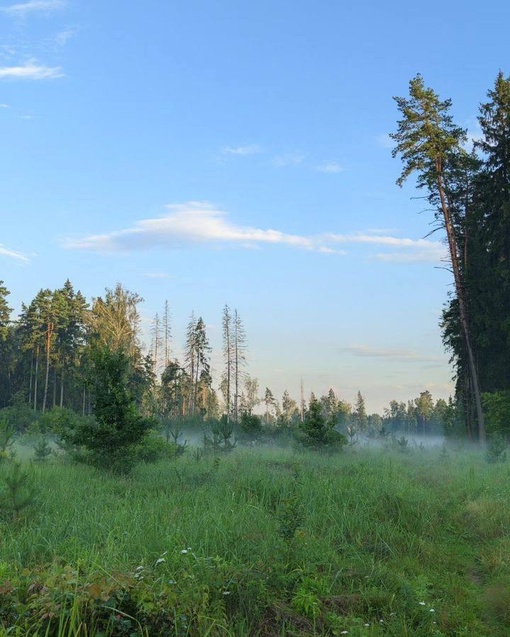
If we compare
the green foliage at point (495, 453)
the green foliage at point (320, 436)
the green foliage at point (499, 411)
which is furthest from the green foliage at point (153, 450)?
the green foliage at point (499, 411)

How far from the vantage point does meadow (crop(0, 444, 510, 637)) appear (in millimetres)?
3830

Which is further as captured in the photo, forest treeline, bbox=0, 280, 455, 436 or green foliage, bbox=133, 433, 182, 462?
forest treeline, bbox=0, 280, 455, 436

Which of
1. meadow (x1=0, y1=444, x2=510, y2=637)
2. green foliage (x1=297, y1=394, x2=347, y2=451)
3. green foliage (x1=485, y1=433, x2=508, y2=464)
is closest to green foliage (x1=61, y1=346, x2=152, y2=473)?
meadow (x1=0, y1=444, x2=510, y2=637)

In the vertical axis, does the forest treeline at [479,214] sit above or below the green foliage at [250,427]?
above

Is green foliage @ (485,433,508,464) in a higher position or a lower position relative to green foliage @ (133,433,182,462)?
lower

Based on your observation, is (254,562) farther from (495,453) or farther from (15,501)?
(495,453)

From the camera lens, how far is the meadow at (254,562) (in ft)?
12.6

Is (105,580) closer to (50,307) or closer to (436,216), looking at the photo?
(436,216)

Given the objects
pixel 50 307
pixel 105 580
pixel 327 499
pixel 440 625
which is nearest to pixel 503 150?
pixel 327 499

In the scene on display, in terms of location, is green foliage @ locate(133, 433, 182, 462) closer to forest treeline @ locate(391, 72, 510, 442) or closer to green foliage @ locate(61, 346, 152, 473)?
green foliage @ locate(61, 346, 152, 473)

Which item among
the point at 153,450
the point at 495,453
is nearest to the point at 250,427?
the point at 153,450

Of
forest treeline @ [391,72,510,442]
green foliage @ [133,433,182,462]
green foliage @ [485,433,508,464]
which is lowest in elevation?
green foliage @ [485,433,508,464]

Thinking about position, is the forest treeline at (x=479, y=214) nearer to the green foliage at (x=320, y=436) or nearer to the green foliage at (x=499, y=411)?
the green foliage at (x=499, y=411)

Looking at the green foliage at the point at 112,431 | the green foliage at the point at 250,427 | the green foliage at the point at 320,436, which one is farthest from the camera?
the green foliage at the point at 250,427
